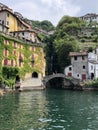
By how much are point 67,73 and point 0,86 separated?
3399 centimetres

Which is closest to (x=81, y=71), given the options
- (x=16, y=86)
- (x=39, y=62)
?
(x=39, y=62)

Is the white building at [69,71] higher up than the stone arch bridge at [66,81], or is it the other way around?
the white building at [69,71]

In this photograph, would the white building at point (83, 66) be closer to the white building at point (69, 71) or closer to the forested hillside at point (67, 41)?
the white building at point (69, 71)

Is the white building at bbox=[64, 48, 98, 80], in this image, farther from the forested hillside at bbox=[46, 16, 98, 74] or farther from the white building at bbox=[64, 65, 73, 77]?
the forested hillside at bbox=[46, 16, 98, 74]

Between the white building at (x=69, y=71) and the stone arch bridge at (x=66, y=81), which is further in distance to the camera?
the white building at (x=69, y=71)

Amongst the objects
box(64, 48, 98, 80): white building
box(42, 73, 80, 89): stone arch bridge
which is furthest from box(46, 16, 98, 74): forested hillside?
box(42, 73, 80, 89): stone arch bridge

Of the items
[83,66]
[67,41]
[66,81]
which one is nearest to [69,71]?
[66,81]

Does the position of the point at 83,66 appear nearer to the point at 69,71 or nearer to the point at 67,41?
the point at 69,71

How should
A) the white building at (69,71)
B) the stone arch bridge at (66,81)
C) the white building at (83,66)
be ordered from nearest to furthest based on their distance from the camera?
the stone arch bridge at (66,81), the white building at (83,66), the white building at (69,71)

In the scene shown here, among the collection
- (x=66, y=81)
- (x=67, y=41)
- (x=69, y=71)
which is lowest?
(x=66, y=81)

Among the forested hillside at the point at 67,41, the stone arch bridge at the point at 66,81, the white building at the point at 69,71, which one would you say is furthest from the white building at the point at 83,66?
the forested hillside at the point at 67,41

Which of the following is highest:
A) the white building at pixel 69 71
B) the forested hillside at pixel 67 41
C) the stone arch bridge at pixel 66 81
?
the forested hillside at pixel 67 41

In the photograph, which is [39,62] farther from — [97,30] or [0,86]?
[97,30]

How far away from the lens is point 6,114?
40250 millimetres
